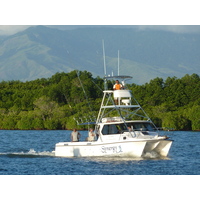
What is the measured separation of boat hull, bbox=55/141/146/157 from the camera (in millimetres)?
30211

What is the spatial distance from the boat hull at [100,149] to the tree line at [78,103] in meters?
32.8

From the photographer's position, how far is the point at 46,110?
88000mm

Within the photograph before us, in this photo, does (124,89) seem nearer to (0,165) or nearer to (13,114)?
(0,165)

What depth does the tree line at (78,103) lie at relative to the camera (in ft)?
251

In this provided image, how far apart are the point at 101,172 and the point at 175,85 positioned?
276ft

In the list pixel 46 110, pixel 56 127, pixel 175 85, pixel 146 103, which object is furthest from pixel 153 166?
pixel 175 85

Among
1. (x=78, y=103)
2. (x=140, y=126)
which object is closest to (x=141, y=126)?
(x=140, y=126)

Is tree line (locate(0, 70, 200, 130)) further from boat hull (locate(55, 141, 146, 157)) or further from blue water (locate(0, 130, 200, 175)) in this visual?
blue water (locate(0, 130, 200, 175))

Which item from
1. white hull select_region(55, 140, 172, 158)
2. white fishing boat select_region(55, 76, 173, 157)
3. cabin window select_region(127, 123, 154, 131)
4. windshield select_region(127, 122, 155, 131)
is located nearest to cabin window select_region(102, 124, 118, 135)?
white fishing boat select_region(55, 76, 173, 157)

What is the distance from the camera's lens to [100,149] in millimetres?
31344

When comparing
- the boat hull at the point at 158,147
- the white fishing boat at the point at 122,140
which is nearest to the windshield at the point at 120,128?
the white fishing boat at the point at 122,140

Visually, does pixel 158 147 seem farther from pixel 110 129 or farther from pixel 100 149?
pixel 100 149

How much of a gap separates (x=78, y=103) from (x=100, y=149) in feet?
221

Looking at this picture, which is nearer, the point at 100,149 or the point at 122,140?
the point at 122,140
